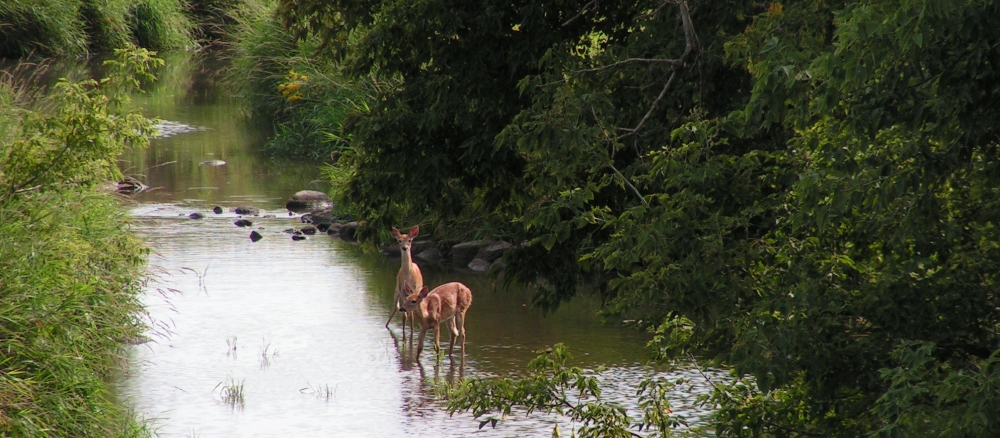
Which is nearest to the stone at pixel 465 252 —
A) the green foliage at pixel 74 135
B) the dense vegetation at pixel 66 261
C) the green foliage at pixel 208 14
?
the dense vegetation at pixel 66 261

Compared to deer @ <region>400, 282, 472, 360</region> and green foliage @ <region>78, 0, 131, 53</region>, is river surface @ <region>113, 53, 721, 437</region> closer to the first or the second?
deer @ <region>400, 282, 472, 360</region>

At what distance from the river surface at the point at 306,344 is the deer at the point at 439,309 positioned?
24 centimetres

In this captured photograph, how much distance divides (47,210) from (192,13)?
166 ft

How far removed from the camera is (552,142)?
723 cm

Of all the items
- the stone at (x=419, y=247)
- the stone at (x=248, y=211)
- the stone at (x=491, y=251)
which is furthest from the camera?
the stone at (x=248, y=211)

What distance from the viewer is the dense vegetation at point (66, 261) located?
8.42 meters

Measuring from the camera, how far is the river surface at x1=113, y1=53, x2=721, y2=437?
37.3ft

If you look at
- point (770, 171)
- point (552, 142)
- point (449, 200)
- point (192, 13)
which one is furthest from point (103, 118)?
point (192, 13)

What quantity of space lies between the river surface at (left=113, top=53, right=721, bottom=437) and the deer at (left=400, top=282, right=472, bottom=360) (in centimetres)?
24

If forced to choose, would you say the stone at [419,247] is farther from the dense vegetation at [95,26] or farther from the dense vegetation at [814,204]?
the dense vegetation at [95,26]

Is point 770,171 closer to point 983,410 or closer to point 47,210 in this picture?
point 983,410

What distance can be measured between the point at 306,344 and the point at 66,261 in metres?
4.92

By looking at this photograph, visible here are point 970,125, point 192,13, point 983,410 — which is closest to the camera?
point 983,410

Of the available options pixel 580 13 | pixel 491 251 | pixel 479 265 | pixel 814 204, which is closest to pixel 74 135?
pixel 580 13
